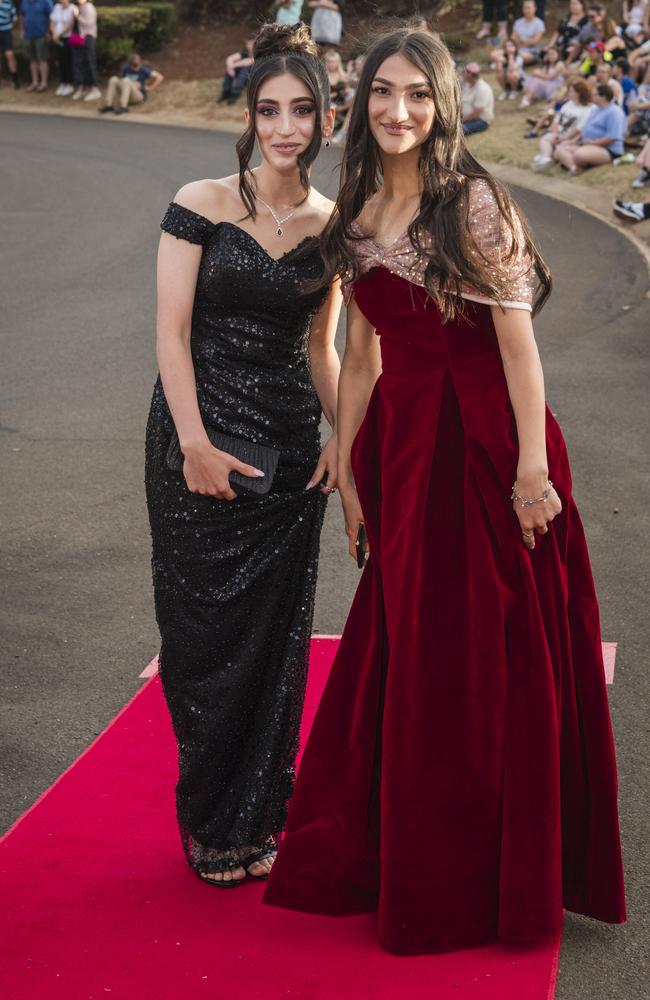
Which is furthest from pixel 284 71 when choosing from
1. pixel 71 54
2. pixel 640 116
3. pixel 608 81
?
pixel 71 54

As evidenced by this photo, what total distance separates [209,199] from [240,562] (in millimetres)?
1007

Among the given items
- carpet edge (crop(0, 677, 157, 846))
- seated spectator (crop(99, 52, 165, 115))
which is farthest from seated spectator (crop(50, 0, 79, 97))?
carpet edge (crop(0, 677, 157, 846))

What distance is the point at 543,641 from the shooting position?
331 centimetres

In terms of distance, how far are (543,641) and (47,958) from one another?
1545 millimetres

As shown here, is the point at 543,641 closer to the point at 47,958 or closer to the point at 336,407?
the point at 336,407

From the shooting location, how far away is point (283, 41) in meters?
3.49

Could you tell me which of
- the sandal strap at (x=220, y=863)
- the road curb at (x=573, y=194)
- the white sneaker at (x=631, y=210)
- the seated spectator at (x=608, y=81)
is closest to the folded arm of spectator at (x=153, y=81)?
the road curb at (x=573, y=194)

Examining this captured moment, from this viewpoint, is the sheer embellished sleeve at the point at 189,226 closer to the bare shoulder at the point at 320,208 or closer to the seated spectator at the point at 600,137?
the bare shoulder at the point at 320,208

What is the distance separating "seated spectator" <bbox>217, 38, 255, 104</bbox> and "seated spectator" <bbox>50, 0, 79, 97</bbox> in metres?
3.83

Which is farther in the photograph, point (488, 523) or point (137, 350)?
point (137, 350)

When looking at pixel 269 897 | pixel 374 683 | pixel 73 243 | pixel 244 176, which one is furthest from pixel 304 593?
pixel 73 243

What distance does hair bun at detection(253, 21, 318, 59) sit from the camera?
11.4 ft

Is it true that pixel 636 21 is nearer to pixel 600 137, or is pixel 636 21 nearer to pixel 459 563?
pixel 600 137

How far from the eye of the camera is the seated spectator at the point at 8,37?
27188mm
